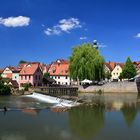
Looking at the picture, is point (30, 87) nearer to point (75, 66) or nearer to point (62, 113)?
point (75, 66)

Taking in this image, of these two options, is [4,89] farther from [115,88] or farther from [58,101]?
[115,88]

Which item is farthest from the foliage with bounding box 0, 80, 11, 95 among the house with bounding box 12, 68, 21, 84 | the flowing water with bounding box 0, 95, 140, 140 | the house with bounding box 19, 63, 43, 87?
the flowing water with bounding box 0, 95, 140, 140

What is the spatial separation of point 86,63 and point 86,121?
38.2m

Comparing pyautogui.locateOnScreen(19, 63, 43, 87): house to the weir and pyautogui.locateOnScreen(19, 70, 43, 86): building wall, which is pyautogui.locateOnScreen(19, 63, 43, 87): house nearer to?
pyautogui.locateOnScreen(19, 70, 43, 86): building wall

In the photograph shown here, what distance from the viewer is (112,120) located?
32031mm

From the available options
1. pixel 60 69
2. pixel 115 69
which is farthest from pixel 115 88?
pixel 115 69

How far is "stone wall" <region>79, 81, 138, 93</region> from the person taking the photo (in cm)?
7112

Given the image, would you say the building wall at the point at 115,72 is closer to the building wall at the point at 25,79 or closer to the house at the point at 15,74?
the house at the point at 15,74

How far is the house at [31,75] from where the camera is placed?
7800cm

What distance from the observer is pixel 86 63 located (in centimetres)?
6900

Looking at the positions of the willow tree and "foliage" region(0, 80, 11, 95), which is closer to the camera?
"foliage" region(0, 80, 11, 95)

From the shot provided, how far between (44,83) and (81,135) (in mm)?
58747

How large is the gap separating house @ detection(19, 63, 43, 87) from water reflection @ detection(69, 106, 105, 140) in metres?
37.6

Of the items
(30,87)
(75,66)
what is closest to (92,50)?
(75,66)
